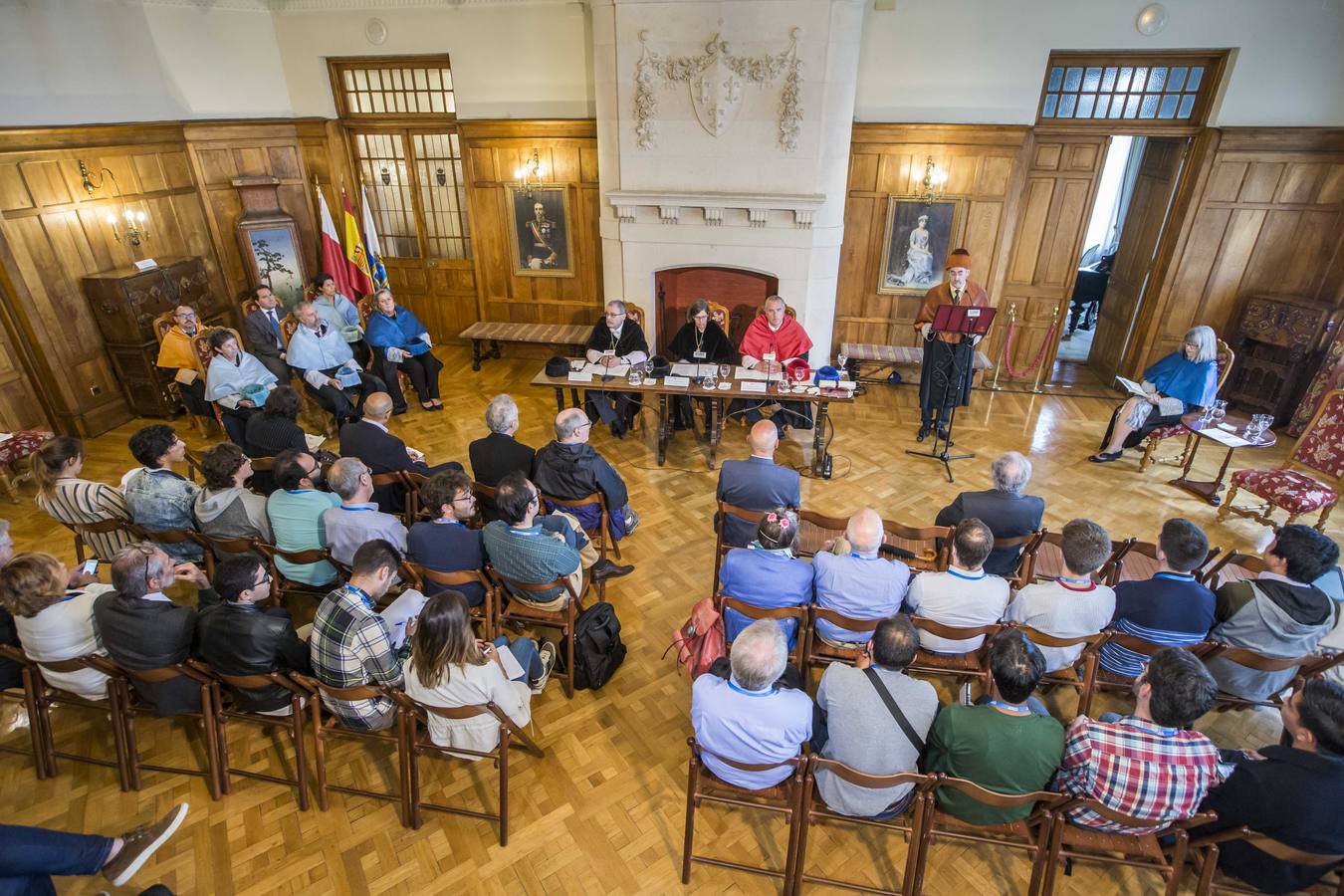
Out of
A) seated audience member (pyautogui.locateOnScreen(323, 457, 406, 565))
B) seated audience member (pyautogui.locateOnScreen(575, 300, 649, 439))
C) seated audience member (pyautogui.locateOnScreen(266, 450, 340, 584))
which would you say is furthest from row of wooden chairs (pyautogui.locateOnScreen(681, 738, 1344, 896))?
seated audience member (pyautogui.locateOnScreen(575, 300, 649, 439))

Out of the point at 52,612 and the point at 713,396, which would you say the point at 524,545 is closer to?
the point at 52,612

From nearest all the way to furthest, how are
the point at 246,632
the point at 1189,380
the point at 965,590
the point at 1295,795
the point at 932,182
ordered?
the point at 1295,795 < the point at 246,632 < the point at 965,590 < the point at 1189,380 < the point at 932,182

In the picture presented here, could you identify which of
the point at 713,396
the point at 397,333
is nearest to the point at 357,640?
the point at 713,396

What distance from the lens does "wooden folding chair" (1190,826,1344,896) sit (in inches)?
93.1

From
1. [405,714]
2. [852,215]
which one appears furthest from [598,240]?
[405,714]

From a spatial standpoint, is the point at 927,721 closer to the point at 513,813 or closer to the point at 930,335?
the point at 513,813

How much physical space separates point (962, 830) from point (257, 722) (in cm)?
314

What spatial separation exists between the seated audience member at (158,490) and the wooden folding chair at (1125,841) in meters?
4.61

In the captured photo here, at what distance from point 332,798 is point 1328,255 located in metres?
9.82

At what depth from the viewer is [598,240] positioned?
28.0 ft

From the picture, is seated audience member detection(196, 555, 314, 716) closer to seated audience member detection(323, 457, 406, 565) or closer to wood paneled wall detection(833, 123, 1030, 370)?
seated audience member detection(323, 457, 406, 565)

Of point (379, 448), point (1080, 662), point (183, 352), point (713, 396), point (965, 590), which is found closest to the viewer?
point (965, 590)

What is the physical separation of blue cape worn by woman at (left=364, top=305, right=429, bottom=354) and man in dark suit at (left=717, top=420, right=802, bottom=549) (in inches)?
180

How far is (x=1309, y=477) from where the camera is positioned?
5371 millimetres
